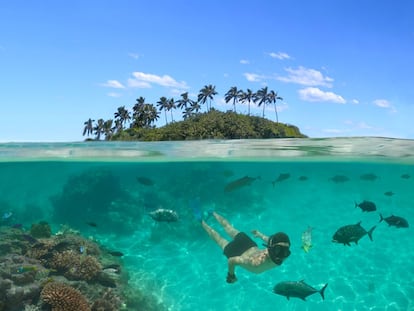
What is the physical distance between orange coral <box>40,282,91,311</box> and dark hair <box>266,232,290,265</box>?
5.32m

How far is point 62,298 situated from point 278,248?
603 centimetres

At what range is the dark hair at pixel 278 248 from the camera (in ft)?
30.2

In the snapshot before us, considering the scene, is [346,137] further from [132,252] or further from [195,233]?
[132,252]

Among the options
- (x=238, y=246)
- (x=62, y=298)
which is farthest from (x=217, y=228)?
(x=62, y=298)

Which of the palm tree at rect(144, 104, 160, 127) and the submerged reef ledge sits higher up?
the palm tree at rect(144, 104, 160, 127)

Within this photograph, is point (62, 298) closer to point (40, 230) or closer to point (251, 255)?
point (40, 230)

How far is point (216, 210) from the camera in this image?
65.9 feet

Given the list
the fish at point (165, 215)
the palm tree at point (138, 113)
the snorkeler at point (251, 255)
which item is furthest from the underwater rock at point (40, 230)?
the palm tree at point (138, 113)

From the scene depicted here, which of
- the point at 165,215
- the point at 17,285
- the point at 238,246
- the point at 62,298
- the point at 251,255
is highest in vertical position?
the point at 165,215

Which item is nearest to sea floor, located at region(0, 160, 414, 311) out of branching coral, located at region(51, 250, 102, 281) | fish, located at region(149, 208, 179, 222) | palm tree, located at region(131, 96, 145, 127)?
fish, located at region(149, 208, 179, 222)

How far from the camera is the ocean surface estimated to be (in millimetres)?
14023

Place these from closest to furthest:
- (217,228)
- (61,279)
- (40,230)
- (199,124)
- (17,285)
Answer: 1. (17,285)
2. (61,279)
3. (40,230)
4. (217,228)
5. (199,124)

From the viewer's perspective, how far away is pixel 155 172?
90.2ft

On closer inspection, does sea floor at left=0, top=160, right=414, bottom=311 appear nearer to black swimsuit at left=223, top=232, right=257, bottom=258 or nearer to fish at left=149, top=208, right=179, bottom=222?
fish at left=149, top=208, right=179, bottom=222
